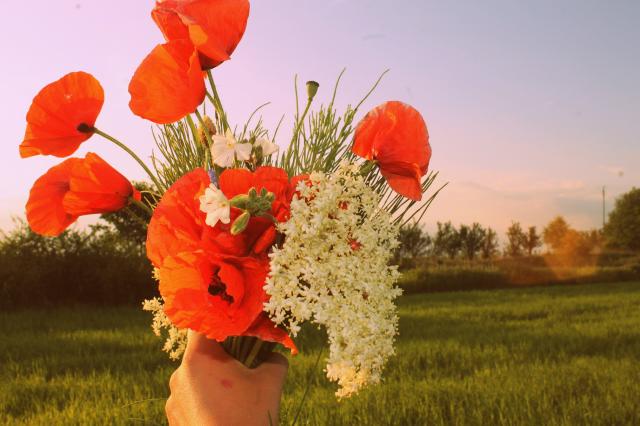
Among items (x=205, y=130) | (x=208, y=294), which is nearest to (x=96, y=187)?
(x=205, y=130)

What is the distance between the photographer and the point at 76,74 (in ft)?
4.05

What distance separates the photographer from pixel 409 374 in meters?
4.12

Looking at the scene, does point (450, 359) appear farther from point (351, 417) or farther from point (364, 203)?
point (364, 203)

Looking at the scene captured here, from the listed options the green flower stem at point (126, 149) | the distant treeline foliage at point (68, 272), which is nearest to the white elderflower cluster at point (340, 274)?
the green flower stem at point (126, 149)

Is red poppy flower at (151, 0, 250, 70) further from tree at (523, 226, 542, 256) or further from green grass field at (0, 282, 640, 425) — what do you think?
tree at (523, 226, 542, 256)

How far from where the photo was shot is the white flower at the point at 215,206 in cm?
95

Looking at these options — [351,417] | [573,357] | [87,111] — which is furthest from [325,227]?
[573,357]

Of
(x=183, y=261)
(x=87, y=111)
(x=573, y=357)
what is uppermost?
(x=87, y=111)

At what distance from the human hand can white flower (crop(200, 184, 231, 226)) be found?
37 centimetres

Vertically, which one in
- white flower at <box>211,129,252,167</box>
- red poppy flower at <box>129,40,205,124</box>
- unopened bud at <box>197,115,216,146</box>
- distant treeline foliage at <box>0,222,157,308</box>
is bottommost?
distant treeline foliage at <box>0,222,157,308</box>

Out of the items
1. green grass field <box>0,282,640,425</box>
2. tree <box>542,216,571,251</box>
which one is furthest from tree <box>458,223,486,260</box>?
green grass field <box>0,282,640,425</box>

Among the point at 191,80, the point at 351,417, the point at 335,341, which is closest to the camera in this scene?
the point at 335,341

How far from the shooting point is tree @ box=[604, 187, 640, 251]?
3469 cm

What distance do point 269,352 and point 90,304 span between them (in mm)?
7967
